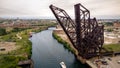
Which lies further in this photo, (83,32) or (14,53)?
(14,53)

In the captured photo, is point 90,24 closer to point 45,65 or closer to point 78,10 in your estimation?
point 78,10

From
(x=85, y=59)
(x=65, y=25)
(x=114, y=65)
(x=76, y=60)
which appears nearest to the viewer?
(x=114, y=65)

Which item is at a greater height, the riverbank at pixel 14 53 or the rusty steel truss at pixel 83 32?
the rusty steel truss at pixel 83 32

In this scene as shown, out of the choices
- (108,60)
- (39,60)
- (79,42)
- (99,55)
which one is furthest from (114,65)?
(39,60)

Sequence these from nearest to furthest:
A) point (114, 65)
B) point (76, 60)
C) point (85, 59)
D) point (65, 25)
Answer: point (114, 65) < point (65, 25) < point (85, 59) < point (76, 60)

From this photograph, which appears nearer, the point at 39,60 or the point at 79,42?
the point at 79,42

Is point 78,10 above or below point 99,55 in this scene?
above

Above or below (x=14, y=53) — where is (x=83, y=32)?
above

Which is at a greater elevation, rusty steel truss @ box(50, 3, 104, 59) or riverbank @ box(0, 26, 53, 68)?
rusty steel truss @ box(50, 3, 104, 59)
